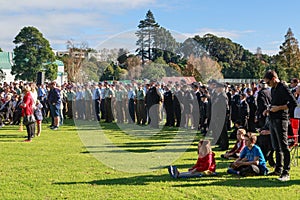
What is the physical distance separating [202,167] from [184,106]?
981 centimetres

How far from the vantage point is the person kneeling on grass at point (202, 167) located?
347 inches

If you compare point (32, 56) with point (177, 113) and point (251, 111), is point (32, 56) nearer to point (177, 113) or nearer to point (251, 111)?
point (177, 113)

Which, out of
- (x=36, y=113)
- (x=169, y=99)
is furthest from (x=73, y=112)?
(x=36, y=113)

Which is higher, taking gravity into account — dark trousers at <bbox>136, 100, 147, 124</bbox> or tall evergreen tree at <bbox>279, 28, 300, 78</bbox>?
tall evergreen tree at <bbox>279, 28, 300, 78</bbox>

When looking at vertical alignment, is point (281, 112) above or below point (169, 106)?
below

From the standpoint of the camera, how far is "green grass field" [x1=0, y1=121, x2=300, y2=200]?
745cm

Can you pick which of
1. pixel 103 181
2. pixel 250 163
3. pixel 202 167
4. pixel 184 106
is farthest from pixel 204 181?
pixel 184 106

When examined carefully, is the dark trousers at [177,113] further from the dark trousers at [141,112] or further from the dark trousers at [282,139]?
the dark trousers at [282,139]

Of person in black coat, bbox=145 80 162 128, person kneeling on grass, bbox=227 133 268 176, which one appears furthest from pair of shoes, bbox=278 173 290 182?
person in black coat, bbox=145 80 162 128

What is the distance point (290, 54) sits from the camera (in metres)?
75.6

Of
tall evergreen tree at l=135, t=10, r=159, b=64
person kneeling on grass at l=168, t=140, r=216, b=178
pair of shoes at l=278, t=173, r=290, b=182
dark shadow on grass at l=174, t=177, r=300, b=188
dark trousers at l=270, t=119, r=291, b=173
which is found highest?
tall evergreen tree at l=135, t=10, r=159, b=64

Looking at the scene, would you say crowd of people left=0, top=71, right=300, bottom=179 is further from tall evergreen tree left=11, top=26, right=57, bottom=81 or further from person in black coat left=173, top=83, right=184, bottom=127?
tall evergreen tree left=11, top=26, right=57, bottom=81

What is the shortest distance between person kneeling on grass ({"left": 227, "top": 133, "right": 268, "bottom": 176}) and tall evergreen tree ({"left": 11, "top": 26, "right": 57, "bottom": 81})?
5173cm

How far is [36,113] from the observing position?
52.0 ft
